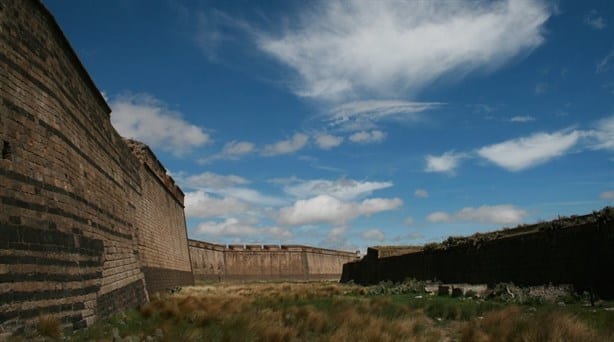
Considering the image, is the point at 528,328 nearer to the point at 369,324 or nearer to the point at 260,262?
the point at 369,324

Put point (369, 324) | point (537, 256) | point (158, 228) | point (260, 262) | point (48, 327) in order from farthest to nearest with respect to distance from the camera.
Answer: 1. point (260, 262)
2. point (158, 228)
3. point (537, 256)
4. point (369, 324)
5. point (48, 327)

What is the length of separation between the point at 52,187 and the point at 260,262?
46770mm

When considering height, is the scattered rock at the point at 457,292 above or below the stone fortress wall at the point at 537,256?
below

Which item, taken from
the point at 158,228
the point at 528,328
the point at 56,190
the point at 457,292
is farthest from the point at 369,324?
the point at 158,228

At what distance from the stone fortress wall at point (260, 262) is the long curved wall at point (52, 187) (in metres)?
31.2

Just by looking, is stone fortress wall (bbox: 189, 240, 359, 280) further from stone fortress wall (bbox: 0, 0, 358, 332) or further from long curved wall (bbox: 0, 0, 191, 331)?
long curved wall (bbox: 0, 0, 191, 331)

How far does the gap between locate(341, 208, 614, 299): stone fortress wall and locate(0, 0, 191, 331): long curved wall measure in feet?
36.1

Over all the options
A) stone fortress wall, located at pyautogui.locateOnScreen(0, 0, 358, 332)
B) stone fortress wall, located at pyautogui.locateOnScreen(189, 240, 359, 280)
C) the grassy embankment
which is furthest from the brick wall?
stone fortress wall, located at pyautogui.locateOnScreen(189, 240, 359, 280)

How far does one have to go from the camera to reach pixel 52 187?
878cm

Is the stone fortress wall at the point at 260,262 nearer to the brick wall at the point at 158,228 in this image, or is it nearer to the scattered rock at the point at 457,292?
the brick wall at the point at 158,228

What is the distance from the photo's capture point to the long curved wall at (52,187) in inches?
291

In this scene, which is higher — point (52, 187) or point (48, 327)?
point (52, 187)

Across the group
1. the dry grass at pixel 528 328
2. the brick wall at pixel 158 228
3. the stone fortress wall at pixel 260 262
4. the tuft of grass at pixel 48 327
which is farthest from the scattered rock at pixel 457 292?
the stone fortress wall at pixel 260 262

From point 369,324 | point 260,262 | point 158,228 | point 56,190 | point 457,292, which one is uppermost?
point 158,228
